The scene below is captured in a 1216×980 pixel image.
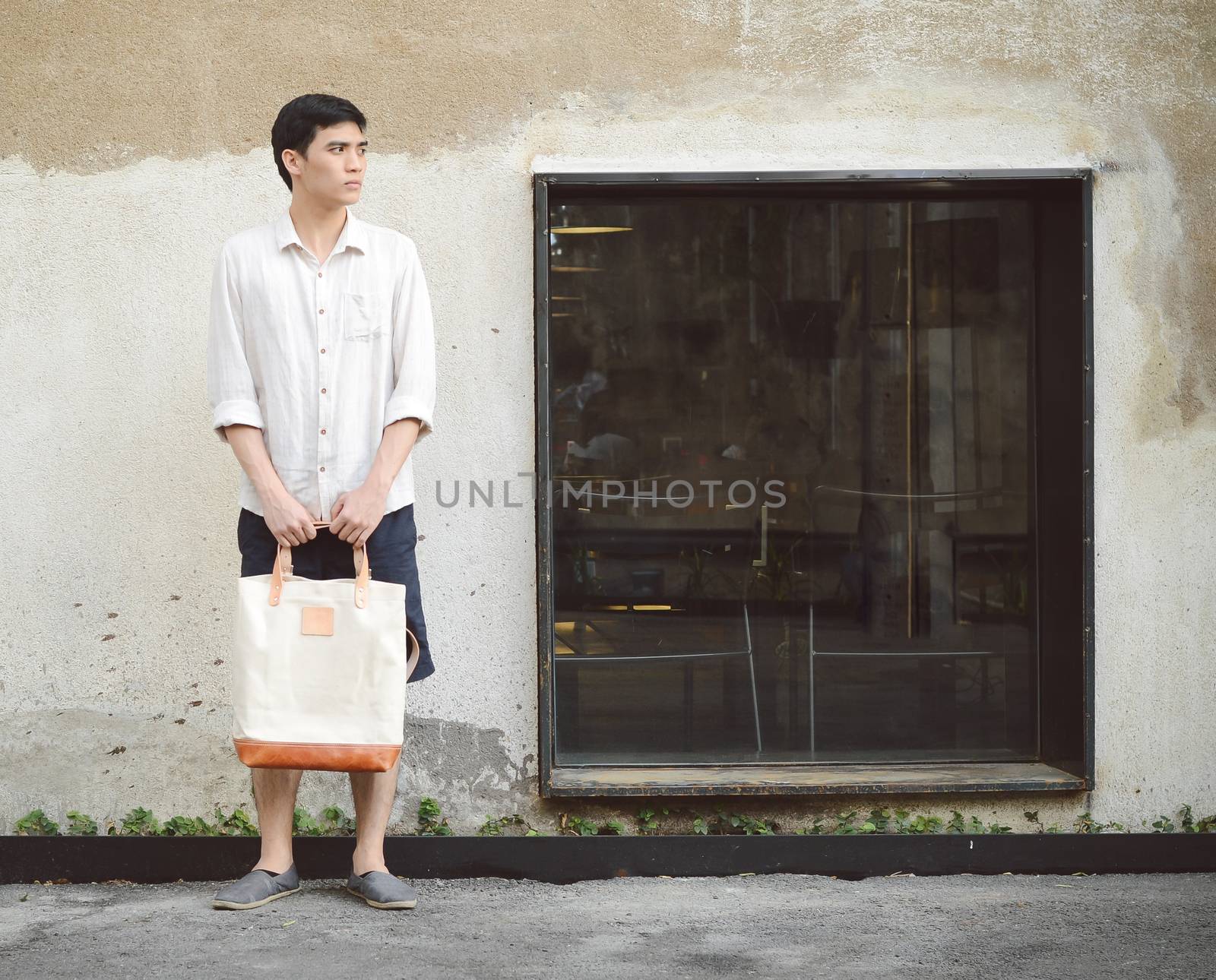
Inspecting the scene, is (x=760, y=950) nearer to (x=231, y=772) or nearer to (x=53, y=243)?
(x=231, y=772)

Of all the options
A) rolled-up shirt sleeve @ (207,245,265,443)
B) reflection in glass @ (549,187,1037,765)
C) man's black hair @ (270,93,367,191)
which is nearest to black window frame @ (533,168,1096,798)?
reflection in glass @ (549,187,1037,765)

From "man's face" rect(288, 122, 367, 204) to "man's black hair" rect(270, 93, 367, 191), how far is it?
16 mm

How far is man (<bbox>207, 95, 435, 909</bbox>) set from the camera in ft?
11.9

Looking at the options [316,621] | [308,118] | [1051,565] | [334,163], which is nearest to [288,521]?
[316,621]

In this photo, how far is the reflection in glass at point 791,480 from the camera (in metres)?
4.48

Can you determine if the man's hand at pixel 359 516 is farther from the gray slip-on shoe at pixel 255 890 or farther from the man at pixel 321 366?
the gray slip-on shoe at pixel 255 890

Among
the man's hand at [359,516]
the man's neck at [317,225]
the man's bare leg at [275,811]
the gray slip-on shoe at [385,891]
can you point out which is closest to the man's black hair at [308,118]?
the man's neck at [317,225]

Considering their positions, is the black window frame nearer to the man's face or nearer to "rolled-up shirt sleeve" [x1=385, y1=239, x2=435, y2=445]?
"rolled-up shirt sleeve" [x1=385, y1=239, x2=435, y2=445]

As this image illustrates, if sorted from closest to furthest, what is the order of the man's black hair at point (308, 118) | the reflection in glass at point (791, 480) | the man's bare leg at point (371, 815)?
the man's black hair at point (308, 118) < the man's bare leg at point (371, 815) < the reflection in glass at point (791, 480)

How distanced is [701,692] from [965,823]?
967 mm

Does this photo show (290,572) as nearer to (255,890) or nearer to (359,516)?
(359,516)

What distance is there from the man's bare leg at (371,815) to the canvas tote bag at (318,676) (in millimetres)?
363

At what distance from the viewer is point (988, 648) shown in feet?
15.0

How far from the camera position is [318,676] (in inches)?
134
